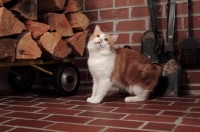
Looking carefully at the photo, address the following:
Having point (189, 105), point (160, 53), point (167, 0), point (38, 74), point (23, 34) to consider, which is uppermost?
point (167, 0)

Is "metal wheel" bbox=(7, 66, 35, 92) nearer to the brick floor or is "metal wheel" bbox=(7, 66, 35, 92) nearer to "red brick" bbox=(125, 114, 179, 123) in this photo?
the brick floor

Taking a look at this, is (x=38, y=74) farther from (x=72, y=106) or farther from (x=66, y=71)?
(x=72, y=106)

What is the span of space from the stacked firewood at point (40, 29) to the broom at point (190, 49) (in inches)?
28.9

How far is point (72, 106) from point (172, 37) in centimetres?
89

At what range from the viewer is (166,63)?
1.98 metres

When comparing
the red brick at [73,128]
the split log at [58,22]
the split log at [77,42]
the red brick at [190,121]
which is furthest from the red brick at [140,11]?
the red brick at [73,128]

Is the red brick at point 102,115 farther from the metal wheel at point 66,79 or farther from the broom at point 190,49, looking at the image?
the broom at point 190,49

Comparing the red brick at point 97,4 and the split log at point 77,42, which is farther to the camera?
the red brick at point 97,4

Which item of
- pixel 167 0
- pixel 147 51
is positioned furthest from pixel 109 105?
pixel 167 0

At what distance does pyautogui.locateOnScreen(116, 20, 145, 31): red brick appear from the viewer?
215 centimetres

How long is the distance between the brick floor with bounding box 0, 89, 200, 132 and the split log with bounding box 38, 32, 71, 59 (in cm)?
32

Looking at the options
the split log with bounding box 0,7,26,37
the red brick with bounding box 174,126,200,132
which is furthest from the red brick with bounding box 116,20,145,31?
the red brick with bounding box 174,126,200,132

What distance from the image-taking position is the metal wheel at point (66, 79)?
193 cm

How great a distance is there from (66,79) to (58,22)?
42cm
